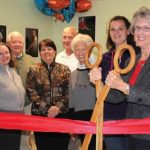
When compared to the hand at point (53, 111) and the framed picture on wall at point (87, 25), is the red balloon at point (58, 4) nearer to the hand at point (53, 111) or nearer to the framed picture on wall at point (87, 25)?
the framed picture on wall at point (87, 25)

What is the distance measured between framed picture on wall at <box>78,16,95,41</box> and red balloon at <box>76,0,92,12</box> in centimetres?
24

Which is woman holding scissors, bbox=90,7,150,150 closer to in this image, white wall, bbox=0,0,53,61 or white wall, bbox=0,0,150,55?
white wall, bbox=0,0,150,55

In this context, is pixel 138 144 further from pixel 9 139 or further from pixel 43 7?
pixel 43 7

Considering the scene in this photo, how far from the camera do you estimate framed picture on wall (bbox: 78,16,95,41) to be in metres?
5.53

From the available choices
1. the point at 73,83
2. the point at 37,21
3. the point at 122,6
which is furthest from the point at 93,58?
the point at 37,21

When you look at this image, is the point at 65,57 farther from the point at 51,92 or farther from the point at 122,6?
the point at 122,6

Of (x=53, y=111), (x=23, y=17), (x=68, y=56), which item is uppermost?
(x=23, y=17)

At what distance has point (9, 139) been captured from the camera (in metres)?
2.80

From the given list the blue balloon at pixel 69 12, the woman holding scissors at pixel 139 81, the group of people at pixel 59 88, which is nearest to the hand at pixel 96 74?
the woman holding scissors at pixel 139 81

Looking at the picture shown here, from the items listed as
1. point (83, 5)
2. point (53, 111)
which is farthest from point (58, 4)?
point (53, 111)

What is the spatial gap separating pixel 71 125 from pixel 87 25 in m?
3.85

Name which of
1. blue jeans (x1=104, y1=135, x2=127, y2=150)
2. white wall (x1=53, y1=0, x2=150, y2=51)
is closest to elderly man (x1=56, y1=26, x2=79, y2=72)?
blue jeans (x1=104, y1=135, x2=127, y2=150)

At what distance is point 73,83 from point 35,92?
336 millimetres

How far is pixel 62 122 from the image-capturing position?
6.30 feet
